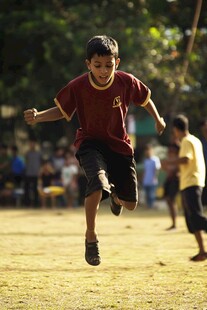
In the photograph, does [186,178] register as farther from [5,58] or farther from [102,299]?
[5,58]

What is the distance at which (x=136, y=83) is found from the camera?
24.9 feet

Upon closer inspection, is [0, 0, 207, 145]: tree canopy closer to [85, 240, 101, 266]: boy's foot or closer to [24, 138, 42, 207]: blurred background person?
[24, 138, 42, 207]: blurred background person

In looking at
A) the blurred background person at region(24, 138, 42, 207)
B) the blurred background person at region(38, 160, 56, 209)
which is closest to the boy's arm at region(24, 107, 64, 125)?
the blurred background person at region(24, 138, 42, 207)

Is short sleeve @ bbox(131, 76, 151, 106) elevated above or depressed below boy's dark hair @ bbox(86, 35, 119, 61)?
below

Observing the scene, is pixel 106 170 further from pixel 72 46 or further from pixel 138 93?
pixel 72 46

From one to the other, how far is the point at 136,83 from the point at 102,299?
186 cm

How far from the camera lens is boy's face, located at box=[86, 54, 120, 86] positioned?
277 inches

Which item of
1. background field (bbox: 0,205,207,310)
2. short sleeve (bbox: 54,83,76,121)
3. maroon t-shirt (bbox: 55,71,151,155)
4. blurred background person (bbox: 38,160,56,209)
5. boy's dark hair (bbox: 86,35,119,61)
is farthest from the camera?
blurred background person (bbox: 38,160,56,209)

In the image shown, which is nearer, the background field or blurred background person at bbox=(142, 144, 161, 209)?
the background field

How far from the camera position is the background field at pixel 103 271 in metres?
6.79

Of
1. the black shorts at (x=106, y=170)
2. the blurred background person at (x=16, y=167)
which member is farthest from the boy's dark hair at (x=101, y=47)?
the blurred background person at (x=16, y=167)

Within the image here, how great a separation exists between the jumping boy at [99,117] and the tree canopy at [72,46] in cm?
1573

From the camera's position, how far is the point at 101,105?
7.31 m

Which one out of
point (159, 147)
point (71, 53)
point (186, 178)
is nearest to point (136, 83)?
point (186, 178)
